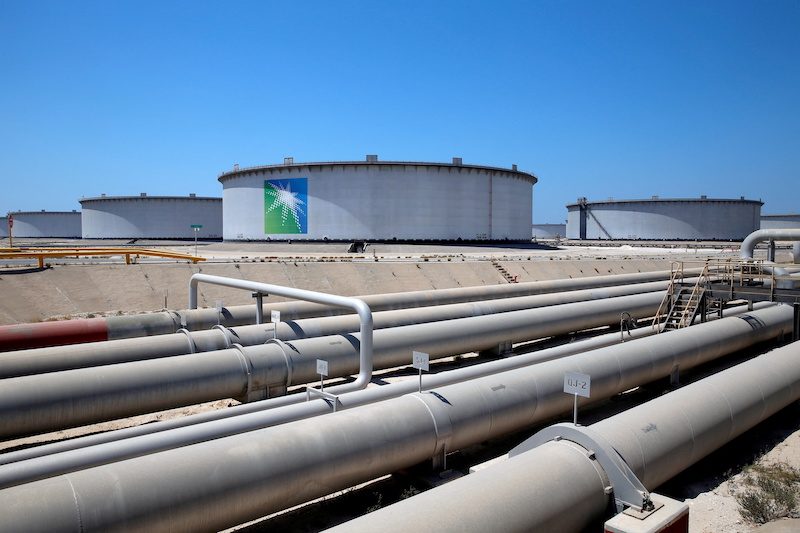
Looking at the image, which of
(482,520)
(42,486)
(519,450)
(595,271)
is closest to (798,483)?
(519,450)

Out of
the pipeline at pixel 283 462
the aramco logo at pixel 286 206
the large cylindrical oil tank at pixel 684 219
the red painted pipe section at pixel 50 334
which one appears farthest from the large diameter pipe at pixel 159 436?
the large cylindrical oil tank at pixel 684 219

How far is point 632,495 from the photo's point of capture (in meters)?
5.65

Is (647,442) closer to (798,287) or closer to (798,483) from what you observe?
(798,483)

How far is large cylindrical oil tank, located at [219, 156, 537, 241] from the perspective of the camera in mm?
53188

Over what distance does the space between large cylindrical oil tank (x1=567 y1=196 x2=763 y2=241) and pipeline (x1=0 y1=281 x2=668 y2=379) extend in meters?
70.7

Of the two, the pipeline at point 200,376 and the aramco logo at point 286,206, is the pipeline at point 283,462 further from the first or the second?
the aramco logo at point 286,206

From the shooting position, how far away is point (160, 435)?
746 cm

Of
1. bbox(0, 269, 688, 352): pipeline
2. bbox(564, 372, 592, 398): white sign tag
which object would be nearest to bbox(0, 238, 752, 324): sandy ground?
bbox(0, 269, 688, 352): pipeline

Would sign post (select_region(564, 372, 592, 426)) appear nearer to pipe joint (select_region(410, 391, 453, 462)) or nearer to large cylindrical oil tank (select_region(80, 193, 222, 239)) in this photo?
pipe joint (select_region(410, 391, 453, 462))

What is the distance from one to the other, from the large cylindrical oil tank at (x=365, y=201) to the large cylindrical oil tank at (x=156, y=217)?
73.4 feet

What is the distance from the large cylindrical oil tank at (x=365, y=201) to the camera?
5319cm

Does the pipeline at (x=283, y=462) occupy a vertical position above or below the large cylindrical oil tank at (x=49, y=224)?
below

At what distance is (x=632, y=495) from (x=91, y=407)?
8303mm

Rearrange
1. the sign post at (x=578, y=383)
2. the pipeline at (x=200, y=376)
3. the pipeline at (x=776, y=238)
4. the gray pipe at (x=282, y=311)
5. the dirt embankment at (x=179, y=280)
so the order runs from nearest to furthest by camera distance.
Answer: the sign post at (x=578, y=383)
the pipeline at (x=200, y=376)
the gray pipe at (x=282, y=311)
the pipeline at (x=776, y=238)
the dirt embankment at (x=179, y=280)
